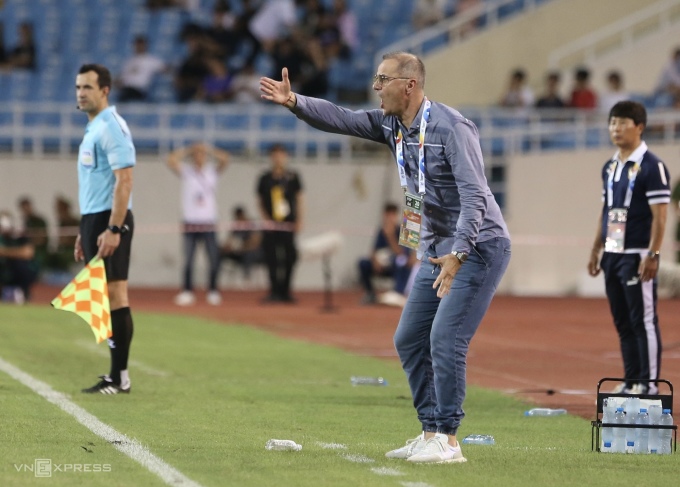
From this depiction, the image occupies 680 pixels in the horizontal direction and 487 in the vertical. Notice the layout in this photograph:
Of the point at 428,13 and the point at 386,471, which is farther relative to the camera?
the point at 428,13

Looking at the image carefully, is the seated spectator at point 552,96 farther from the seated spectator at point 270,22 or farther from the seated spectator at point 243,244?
the seated spectator at point 243,244

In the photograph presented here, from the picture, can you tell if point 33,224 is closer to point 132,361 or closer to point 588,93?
point 588,93

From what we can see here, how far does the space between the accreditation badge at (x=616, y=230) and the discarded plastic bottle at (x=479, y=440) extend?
2798 mm

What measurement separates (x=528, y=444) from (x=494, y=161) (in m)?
17.9

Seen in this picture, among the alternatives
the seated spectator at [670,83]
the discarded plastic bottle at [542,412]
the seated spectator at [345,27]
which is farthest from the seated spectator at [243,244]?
the discarded plastic bottle at [542,412]

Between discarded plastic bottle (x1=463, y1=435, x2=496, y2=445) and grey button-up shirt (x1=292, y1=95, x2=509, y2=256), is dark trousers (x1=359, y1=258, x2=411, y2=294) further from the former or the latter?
grey button-up shirt (x1=292, y1=95, x2=509, y2=256)

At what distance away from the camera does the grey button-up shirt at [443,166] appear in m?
7.13

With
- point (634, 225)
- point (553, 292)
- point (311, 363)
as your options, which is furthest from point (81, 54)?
point (634, 225)

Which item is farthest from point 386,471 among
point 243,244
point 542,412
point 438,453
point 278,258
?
point 243,244

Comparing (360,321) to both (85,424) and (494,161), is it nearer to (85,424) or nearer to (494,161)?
(494,161)

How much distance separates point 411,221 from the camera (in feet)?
24.7

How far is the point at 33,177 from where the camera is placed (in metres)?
25.3

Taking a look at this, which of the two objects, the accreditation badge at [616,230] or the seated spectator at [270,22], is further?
the seated spectator at [270,22]

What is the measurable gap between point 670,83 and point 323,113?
18.2m
